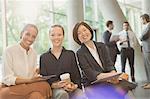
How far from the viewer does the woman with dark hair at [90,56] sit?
10.8 ft

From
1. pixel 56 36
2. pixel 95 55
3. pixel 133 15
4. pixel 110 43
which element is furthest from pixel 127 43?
pixel 133 15

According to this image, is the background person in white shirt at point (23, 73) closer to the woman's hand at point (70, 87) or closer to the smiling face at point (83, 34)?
the woman's hand at point (70, 87)

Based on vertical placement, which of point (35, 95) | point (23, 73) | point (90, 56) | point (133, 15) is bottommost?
point (35, 95)

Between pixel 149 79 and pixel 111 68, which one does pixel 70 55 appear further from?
pixel 149 79

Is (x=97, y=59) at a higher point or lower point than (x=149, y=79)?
higher

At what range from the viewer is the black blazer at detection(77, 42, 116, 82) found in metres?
3.28

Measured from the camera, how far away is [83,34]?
11.1 ft

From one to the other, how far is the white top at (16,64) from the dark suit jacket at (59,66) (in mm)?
111

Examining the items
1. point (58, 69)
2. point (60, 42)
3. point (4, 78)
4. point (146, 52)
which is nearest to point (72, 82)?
point (58, 69)

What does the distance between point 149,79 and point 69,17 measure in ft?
7.25

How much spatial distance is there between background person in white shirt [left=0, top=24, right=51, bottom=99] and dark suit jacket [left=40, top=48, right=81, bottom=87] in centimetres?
10

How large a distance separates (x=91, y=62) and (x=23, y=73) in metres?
0.70

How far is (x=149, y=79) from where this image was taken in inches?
279

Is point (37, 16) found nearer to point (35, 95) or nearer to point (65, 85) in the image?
point (65, 85)
